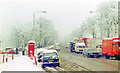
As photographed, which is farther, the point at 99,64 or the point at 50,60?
the point at 99,64

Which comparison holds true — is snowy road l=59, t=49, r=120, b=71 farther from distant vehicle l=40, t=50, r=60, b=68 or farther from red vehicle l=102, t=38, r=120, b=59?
distant vehicle l=40, t=50, r=60, b=68

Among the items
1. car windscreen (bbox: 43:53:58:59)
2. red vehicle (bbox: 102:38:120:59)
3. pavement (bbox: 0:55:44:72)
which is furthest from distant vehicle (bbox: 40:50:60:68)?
red vehicle (bbox: 102:38:120:59)

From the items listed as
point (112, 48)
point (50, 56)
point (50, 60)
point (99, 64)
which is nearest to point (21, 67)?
point (50, 60)

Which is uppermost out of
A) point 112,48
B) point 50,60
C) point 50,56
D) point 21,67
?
point 112,48

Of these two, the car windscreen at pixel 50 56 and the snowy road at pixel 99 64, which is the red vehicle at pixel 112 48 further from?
the car windscreen at pixel 50 56

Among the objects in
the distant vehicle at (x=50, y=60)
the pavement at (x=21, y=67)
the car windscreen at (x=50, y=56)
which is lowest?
the pavement at (x=21, y=67)

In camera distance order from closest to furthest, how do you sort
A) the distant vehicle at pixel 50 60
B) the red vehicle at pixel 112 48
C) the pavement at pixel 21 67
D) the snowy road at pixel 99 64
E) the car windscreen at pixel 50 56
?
the snowy road at pixel 99 64, the pavement at pixel 21 67, the distant vehicle at pixel 50 60, the car windscreen at pixel 50 56, the red vehicle at pixel 112 48

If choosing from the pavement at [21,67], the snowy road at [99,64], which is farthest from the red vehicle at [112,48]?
the pavement at [21,67]

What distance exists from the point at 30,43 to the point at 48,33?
40.4 m

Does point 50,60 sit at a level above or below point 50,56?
below

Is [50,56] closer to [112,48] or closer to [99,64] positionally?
[99,64]

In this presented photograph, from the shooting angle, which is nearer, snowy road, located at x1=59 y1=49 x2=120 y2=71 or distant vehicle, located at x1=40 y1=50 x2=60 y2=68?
snowy road, located at x1=59 y1=49 x2=120 y2=71

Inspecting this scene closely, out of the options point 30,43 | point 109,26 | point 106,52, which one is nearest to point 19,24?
point 109,26

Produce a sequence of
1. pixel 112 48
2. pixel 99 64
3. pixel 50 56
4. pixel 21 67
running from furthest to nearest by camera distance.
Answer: pixel 112 48 < pixel 99 64 < pixel 50 56 < pixel 21 67
